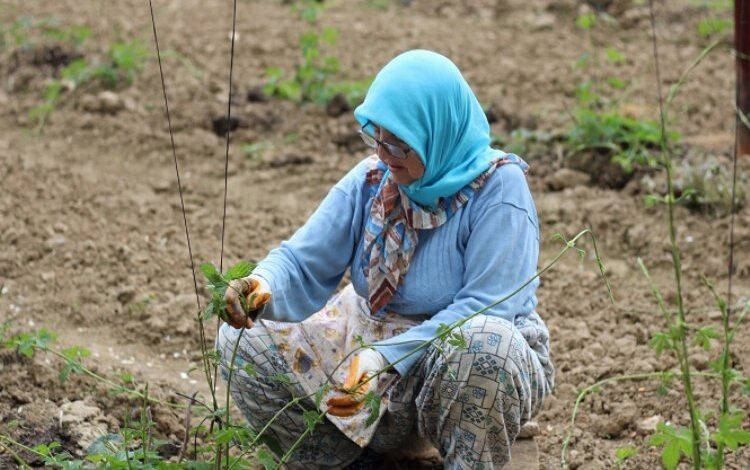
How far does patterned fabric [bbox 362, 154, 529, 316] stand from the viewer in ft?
8.51

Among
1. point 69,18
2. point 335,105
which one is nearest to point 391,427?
point 335,105

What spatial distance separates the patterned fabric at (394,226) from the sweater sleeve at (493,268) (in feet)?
0.26

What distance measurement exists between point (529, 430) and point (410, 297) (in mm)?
529

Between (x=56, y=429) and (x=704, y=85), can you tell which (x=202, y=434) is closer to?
(x=56, y=429)

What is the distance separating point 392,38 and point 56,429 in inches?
148

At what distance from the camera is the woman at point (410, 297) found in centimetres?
241

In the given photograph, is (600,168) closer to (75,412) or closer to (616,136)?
(616,136)

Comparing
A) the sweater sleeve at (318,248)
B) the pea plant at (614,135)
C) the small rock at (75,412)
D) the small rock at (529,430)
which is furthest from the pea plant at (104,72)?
the small rock at (529,430)

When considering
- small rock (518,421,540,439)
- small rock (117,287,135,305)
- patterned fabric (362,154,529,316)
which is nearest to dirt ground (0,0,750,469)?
small rock (117,287,135,305)

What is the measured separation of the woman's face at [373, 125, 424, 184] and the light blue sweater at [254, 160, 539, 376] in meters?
0.15

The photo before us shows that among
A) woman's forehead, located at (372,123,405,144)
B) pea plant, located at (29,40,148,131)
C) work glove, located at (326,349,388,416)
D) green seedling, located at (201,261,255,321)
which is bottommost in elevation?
pea plant, located at (29,40,148,131)

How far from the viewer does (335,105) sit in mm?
5230

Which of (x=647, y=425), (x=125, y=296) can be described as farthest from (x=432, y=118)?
(x=125, y=296)

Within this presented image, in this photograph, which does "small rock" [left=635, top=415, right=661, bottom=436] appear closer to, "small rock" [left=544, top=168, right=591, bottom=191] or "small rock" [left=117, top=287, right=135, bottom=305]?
"small rock" [left=544, top=168, right=591, bottom=191]
